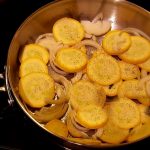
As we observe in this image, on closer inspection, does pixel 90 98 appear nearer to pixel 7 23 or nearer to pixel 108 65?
pixel 108 65

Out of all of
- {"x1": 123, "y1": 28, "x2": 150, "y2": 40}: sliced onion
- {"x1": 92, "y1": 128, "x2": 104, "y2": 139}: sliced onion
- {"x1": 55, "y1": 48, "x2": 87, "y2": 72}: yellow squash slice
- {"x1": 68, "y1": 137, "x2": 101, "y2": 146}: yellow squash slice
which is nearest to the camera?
{"x1": 68, "y1": 137, "x2": 101, "y2": 146}: yellow squash slice

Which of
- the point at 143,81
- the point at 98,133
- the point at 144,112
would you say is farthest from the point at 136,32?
the point at 98,133

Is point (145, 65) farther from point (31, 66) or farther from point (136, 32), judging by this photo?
point (31, 66)

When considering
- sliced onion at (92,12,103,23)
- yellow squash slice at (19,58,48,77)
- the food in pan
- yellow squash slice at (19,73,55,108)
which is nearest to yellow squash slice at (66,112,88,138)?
the food in pan

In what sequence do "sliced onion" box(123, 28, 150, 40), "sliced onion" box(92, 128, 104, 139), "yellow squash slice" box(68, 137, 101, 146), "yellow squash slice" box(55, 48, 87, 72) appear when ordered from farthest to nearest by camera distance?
"sliced onion" box(123, 28, 150, 40) → "yellow squash slice" box(55, 48, 87, 72) → "sliced onion" box(92, 128, 104, 139) → "yellow squash slice" box(68, 137, 101, 146)

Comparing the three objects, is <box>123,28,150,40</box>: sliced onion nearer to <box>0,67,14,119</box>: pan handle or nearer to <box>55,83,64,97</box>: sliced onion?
<box>55,83,64,97</box>: sliced onion

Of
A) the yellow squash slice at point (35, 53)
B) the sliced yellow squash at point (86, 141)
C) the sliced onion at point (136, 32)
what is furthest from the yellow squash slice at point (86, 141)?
the sliced onion at point (136, 32)

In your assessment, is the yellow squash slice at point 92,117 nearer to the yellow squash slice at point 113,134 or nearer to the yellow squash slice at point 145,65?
the yellow squash slice at point 113,134
